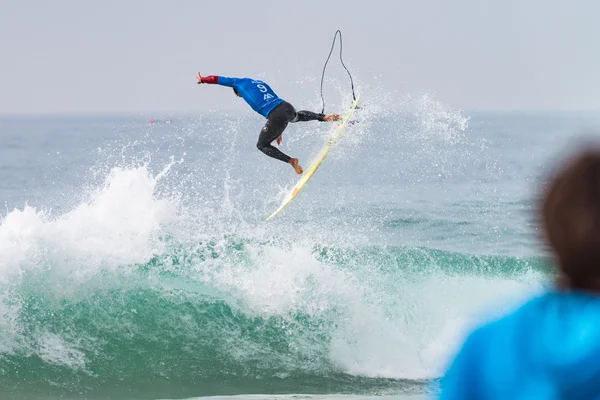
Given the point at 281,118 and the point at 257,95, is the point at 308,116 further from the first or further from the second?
the point at 257,95

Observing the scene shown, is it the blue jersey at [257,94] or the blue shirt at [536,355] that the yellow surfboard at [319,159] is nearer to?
the blue jersey at [257,94]

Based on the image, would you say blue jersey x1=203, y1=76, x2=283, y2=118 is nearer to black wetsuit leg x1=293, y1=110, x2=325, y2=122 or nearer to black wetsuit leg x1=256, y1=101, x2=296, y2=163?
black wetsuit leg x1=256, y1=101, x2=296, y2=163

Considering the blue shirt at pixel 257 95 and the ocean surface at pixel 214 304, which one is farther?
the blue shirt at pixel 257 95

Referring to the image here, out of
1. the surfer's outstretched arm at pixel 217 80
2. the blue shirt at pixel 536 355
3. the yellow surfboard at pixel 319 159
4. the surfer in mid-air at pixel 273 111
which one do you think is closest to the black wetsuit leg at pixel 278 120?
the surfer in mid-air at pixel 273 111

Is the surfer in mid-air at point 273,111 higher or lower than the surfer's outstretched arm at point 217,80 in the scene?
lower

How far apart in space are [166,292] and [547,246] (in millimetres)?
8631

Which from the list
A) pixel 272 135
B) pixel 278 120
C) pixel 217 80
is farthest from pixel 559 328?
pixel 272 135

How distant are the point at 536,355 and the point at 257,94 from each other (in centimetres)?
808

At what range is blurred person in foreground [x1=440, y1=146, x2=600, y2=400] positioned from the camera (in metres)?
1.05

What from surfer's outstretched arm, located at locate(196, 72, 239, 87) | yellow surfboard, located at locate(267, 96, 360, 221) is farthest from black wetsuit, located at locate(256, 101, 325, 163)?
yellow surfboard, located at locate(267, 96, 360, 221)

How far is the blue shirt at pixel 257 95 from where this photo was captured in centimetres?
881

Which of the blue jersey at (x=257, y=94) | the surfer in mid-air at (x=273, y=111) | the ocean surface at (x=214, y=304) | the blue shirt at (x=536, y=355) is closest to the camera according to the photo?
the blue shirt at (x=536, y=355)

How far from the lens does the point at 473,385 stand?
112 cm

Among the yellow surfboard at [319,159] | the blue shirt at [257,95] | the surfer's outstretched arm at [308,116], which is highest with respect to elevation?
the blue shirt at [257,95]
